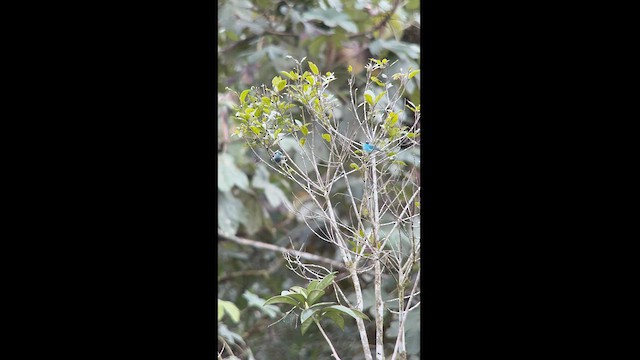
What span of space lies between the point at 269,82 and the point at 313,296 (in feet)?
3.63

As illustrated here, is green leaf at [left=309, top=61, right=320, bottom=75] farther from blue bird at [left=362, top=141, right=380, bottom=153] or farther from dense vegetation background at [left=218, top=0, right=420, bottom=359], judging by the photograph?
dense vegetation background at [left=218, top=0, right=420, bottom=359]

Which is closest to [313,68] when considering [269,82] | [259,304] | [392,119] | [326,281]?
[392,119]

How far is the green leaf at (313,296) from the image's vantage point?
157 cm

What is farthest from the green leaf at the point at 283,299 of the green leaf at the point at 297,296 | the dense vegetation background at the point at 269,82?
the dense vegetation background at the point at 269,82

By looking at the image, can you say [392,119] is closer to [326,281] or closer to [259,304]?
[326,281]

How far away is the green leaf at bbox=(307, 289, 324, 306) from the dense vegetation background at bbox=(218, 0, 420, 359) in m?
0.73

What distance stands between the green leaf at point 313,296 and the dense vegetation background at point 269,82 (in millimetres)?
734

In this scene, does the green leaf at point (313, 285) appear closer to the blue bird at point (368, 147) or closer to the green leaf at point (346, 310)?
the green leaf at point (346, 310)

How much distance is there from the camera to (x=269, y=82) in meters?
2.51

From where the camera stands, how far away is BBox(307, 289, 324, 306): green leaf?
1572 millimetres

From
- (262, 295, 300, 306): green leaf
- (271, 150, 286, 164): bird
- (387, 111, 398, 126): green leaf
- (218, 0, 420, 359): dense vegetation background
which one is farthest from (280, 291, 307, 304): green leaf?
(218, 0, 420, 359): dense vegetation background
